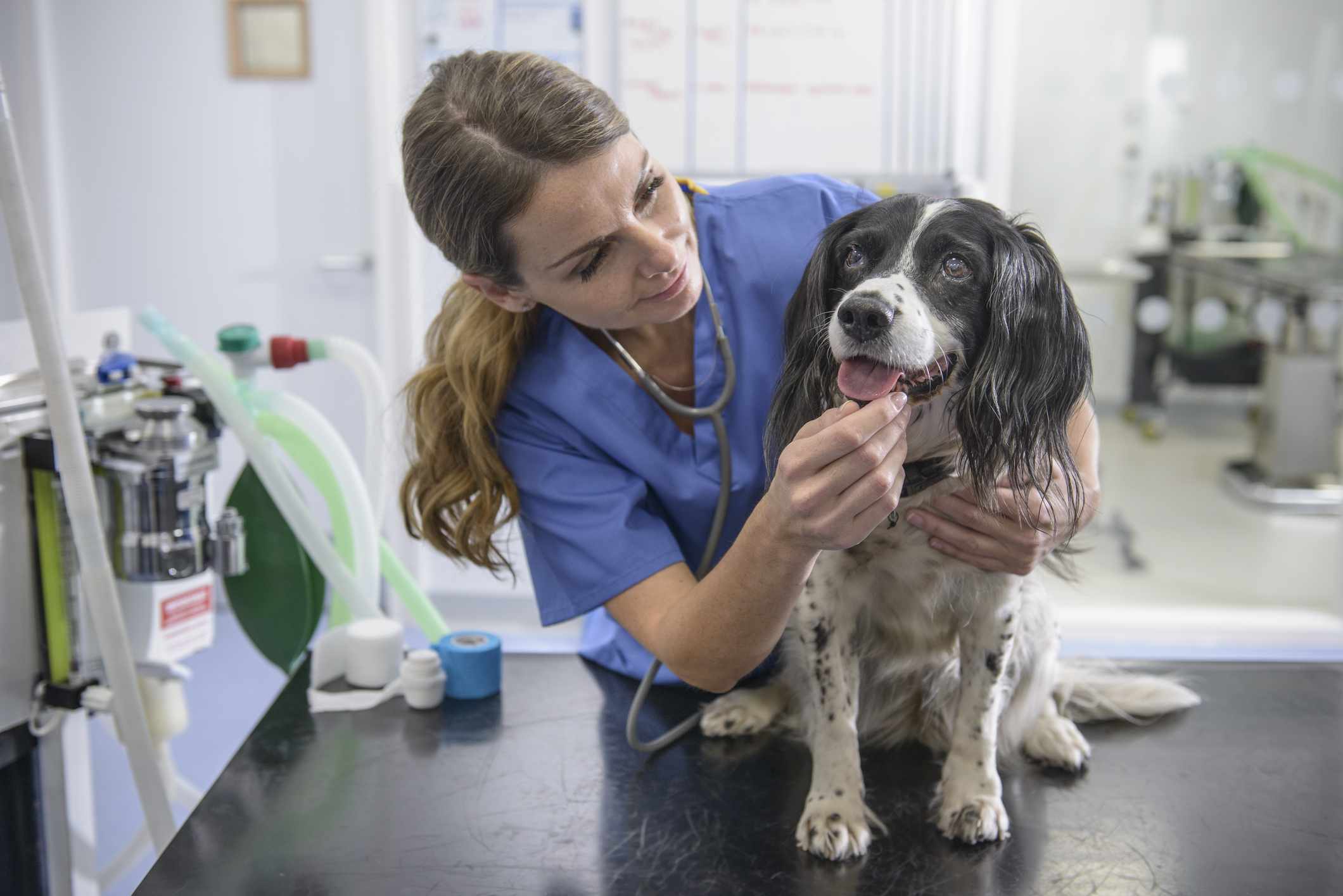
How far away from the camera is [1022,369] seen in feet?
3.54

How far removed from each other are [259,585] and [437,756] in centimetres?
72

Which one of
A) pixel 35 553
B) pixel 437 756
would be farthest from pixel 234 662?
pixel 437 756

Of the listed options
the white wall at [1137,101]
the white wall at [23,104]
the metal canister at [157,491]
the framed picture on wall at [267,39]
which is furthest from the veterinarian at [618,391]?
the white wall at [1137,101]

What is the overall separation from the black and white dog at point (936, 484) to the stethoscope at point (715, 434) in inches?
3.3

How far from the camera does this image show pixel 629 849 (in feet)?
3.70

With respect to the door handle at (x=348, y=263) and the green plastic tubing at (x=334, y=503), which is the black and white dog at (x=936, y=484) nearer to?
the green plastic tubing at (x=334, y=503)

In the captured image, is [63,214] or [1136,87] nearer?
[63,214]

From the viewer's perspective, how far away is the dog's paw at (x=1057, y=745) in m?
1.28

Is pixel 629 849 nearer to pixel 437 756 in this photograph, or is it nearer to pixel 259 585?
pixel 437 756

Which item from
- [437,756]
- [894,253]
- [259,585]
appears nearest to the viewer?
[894,253]

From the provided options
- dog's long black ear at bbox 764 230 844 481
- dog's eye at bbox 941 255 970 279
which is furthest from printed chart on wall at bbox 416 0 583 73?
dog's eye at bbox 941 255 970 279

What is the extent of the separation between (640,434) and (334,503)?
0.65 meters

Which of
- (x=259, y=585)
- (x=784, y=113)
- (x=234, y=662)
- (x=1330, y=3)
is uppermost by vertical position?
(x=1330, y=3)

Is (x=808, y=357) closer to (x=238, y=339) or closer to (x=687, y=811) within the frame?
(x=687, y=811)
